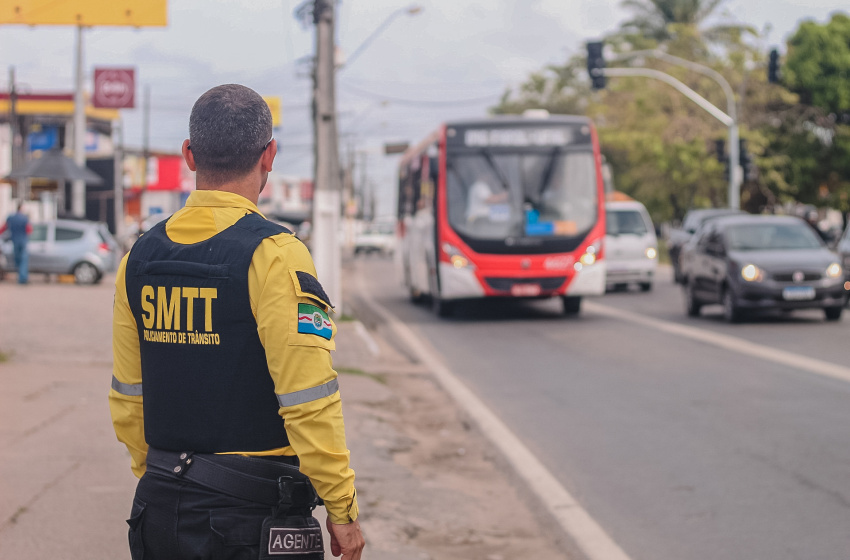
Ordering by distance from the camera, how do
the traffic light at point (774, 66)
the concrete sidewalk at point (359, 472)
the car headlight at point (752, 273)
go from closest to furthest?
the concrete sidewalk at point (359, 472) → the car headlight at point (752, 273) → the traffic light at point (774, 66)

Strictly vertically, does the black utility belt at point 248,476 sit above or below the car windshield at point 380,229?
above

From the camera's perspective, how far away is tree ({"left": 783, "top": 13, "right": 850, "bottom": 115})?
51.0 metres

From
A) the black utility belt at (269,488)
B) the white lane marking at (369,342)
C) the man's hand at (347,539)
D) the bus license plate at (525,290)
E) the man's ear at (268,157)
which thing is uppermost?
the man's ear at (268,157)

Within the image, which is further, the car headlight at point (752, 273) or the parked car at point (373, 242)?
the parked car at point (373, 242)

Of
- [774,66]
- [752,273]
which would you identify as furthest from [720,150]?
[752,273]

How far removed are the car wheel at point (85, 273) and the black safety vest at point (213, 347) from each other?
26962mm

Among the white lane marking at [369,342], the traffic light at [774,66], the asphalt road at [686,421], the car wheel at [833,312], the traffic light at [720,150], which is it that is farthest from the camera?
the traffic light at [720,150]

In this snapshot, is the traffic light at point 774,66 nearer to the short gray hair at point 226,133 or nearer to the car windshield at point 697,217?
the car windshield at point 697,217

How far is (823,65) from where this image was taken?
169ft

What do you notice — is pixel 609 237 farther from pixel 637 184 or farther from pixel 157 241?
pixel 637 184

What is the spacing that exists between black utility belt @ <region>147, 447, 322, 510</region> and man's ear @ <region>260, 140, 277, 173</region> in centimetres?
75

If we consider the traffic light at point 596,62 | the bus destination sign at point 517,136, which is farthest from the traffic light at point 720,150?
the bus destination sign at point 517,136

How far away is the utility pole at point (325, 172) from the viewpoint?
18.6 m

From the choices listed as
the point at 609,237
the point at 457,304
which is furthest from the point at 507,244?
the point at 609,237
